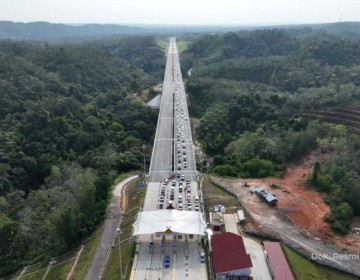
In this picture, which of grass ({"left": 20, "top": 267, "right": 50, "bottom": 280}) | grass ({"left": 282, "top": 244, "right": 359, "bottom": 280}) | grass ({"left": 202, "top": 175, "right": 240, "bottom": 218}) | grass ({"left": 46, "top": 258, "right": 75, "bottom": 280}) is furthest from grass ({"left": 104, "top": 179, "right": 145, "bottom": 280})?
grass ({"left": 282, "top": 244, "right": 359, "bottom": 280})

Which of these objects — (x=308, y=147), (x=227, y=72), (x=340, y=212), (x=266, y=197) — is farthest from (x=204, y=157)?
(x=227, y=72)

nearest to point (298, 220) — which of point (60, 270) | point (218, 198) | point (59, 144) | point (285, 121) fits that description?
point (218, 198)

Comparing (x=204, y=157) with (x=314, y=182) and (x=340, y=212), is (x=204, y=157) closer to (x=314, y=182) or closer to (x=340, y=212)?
(x=314, y=182)

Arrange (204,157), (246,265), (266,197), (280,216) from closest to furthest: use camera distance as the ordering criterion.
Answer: (246,265) → (280,216) → (266,197) → (204,157)

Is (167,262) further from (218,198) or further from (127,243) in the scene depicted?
(218,198)

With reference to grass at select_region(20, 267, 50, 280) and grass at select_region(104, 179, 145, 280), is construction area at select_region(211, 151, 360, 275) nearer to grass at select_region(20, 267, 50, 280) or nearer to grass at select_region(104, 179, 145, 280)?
grass at select_region(104, 179, 145, 280)
